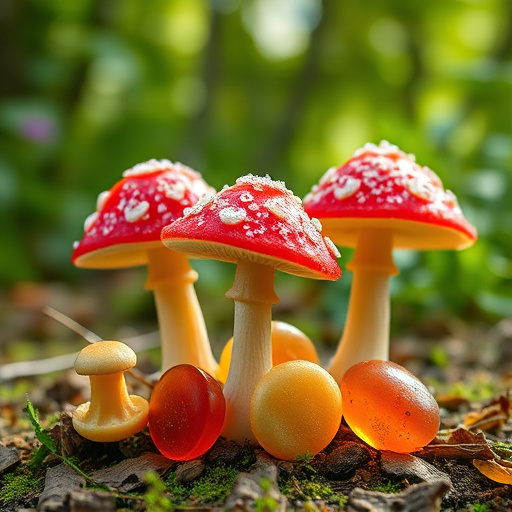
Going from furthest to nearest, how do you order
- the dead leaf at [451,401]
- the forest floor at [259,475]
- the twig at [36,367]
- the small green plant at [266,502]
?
the twig at [36,367], the dead leaf at [451,401], the forest floor at [259,475], the small green plant at [266,502]

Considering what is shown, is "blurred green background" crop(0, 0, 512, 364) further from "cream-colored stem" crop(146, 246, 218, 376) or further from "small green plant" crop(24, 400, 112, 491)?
"small green plant" crop(24, 400, 112, 491)

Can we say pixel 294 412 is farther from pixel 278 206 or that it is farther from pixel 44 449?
pixel 44 449

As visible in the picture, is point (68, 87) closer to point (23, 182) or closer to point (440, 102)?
point (23, 182)

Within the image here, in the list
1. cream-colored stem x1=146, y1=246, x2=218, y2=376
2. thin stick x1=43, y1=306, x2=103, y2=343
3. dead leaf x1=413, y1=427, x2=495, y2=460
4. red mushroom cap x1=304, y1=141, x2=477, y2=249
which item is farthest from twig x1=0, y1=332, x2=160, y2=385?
dead leaf x1=413, y1=427, x2=495, y2=460

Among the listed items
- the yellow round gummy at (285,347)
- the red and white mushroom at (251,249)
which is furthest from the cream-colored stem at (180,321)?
the red and white mushroom at (251,249)

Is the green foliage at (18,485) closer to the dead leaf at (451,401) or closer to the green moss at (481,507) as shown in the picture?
the green moss at (481,507)

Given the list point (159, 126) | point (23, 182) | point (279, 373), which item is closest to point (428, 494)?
point (279, 373)
